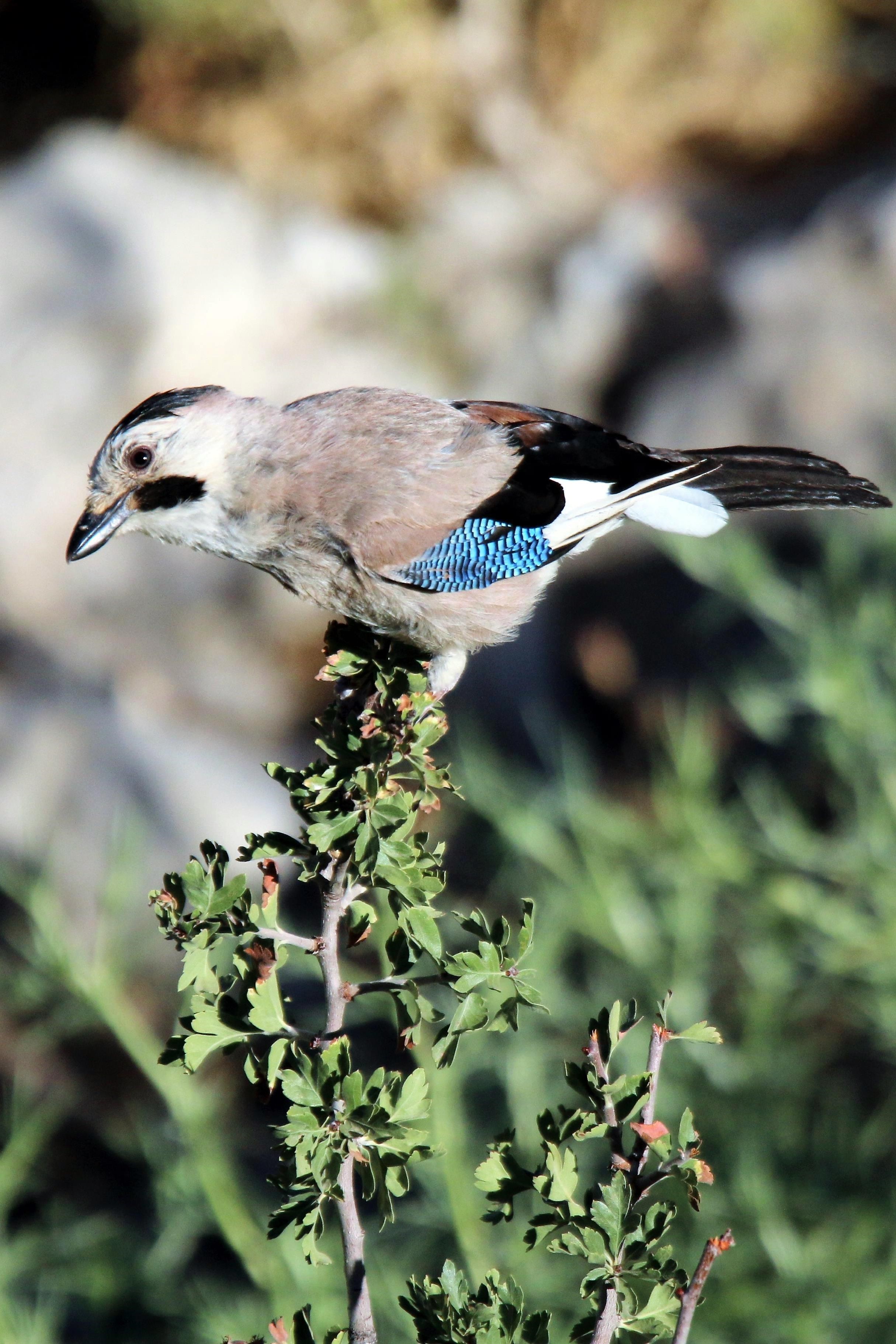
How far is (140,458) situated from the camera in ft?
5.12

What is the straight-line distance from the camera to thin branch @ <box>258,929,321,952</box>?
0.81 m

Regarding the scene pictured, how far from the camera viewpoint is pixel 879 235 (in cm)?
432

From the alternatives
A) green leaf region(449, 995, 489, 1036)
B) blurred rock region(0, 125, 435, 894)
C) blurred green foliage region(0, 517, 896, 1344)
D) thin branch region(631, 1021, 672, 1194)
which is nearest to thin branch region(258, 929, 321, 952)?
green leaf region(449, 995, 489, 1036)

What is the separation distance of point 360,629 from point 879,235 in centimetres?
366

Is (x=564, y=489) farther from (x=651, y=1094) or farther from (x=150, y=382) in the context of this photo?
(x=150, y=382)

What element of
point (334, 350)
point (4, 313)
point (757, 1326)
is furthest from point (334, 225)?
point (757, 1326)

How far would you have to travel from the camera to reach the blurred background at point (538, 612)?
7.47ft

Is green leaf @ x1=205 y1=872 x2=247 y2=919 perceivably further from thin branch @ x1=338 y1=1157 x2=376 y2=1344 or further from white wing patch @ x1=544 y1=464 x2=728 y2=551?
white wing patch @ x1=544 y1=464 x2=728 y2=551

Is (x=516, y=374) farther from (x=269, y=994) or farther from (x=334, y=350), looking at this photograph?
(x=269, y=994)

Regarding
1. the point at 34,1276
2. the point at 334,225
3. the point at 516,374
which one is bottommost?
the point at 34,1276

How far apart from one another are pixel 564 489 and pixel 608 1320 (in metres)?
1.11

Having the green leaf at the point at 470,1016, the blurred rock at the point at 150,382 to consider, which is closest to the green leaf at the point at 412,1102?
the green leaf at the point at 470,1016

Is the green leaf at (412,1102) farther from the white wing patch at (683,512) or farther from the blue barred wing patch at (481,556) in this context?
the white wing patch at (683,512)

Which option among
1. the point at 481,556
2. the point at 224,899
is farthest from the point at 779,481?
the point at 224,899
